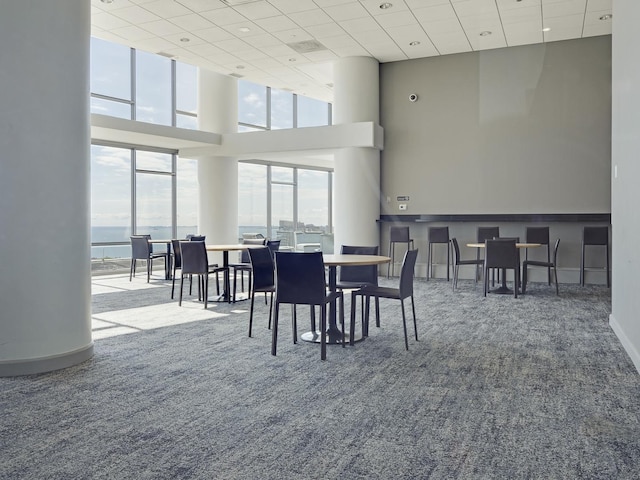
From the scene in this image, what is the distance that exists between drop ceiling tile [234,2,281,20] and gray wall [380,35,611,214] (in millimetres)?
3368

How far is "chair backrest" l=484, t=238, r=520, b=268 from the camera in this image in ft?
24.2

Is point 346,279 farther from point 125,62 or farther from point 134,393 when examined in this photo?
point 125,62

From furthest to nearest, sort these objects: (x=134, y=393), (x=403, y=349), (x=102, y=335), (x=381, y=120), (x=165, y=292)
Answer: (x=381, y=120) < (x=165, y=292) < (x=102, y=335) < (x=403, y=349) < (x=134, y=393)

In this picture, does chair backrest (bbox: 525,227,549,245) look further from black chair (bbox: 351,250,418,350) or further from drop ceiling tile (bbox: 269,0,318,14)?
black chair (bbox: 351,250,418,350)

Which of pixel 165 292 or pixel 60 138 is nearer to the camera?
pixel 60 138

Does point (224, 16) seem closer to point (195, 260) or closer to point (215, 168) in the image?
point (195, 260)

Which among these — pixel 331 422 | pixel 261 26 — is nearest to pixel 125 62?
pixel 261 26

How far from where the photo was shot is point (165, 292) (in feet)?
27.5

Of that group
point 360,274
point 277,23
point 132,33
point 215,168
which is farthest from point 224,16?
point 360,274

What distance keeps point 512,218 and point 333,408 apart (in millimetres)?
7245

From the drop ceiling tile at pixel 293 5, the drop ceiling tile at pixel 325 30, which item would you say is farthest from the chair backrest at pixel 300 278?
the drop ceiling tile at pixel 325 30

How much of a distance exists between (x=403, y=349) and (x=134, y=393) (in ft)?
7.27

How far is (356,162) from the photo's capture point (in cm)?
1030

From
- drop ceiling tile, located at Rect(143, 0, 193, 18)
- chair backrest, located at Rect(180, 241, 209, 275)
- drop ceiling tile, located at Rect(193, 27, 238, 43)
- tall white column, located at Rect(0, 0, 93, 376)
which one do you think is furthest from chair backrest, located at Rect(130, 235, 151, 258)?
tall white column, located at Rect(0, 0, 93, 376)
